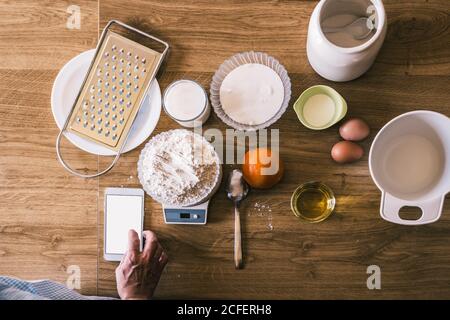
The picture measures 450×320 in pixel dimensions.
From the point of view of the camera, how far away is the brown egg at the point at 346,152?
0.87 m

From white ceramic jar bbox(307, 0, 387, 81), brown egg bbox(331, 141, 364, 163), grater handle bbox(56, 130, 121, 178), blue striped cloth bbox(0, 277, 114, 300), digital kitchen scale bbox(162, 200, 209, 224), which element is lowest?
blue striped cloth bbox(0, 277, 114, 300)

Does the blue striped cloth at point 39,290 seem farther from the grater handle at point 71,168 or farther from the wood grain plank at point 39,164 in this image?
the grater handle at point 71,168

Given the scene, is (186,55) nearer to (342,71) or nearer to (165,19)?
(165,19)

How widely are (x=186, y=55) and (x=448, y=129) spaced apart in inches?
19.2

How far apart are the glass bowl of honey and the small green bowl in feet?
0.37

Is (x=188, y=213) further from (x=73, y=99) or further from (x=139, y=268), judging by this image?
(x=73, y=99)

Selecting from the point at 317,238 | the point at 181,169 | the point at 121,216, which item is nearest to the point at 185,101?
the point at 181,169

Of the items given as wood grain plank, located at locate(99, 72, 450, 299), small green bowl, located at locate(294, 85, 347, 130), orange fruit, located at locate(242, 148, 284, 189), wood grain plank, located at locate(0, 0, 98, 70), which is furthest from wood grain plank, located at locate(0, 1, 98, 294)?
small green bowl, located at locate(294, 85, 347, 130)

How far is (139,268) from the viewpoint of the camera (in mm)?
884

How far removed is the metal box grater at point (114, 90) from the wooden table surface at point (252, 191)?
0.04 meters

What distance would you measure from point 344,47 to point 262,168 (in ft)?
0.84

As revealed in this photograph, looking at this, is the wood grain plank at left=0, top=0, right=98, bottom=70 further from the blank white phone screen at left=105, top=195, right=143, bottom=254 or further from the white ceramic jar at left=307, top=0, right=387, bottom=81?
the white ceramic jar at left=307, top=0, right=387, bottom=81

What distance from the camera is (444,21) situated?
0.91 metres

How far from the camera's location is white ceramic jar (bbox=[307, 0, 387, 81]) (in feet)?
2.58
